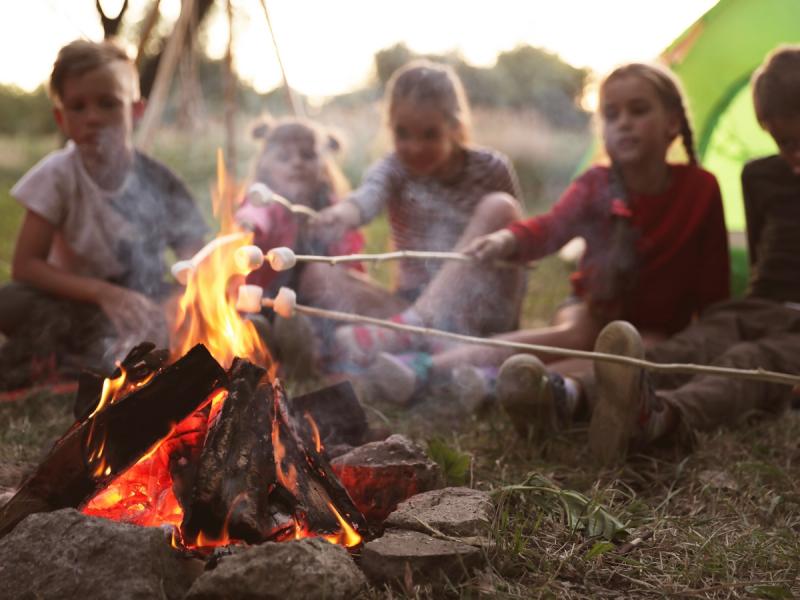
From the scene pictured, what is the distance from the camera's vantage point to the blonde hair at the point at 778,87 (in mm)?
2580

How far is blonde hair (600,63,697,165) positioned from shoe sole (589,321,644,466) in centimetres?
126

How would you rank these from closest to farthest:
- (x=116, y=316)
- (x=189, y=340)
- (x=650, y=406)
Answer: (x=189, y=340)
(x=650, y=406)
(x=116, y=316)

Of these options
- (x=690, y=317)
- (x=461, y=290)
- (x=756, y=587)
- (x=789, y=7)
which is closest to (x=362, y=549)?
(x=756, y=587)

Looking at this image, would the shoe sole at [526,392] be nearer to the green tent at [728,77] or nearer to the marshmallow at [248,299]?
the marshmallow at [248,299]

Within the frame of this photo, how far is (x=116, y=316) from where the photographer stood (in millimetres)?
2789

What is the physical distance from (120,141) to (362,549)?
213 centimetres

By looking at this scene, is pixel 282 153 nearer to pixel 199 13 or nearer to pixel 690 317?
pixel 690 317

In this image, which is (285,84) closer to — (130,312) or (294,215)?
(294,215)

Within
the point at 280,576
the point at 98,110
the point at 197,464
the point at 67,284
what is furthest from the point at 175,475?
the point at 98,110

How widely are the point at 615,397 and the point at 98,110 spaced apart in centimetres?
203

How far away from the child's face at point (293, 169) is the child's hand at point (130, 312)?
78 cm

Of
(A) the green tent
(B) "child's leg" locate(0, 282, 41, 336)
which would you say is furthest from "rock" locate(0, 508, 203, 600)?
(A) the green tent

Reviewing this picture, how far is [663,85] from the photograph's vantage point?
2.94m

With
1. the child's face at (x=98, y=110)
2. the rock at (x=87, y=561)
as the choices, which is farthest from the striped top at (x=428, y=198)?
the rock at (x=87, y=561)
